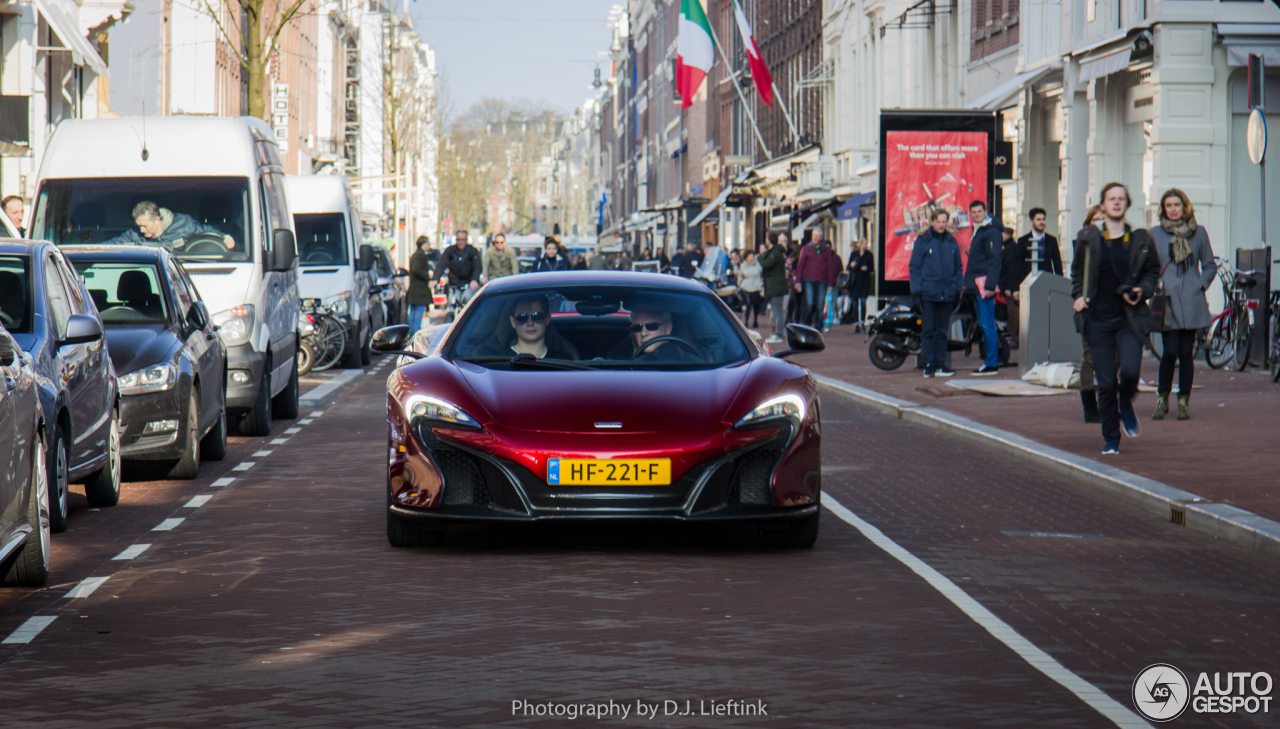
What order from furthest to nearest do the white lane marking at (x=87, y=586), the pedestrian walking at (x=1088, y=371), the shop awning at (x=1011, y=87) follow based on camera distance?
the shop awning at (x=1011, y=87) → the pedestrian walking at (x=1088, y=371) → the white lane marking at (x=87, y=586)

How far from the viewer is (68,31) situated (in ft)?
112

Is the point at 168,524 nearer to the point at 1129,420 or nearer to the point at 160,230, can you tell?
the point at 160,230

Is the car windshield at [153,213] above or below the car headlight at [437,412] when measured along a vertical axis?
above

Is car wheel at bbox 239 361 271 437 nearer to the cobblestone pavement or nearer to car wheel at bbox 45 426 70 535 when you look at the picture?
the cobblestone pavement

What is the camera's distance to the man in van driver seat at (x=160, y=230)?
52.4ft

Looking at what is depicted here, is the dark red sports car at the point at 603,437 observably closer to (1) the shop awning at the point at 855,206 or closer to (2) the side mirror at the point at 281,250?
(2) the side mirror at the point at 281,250

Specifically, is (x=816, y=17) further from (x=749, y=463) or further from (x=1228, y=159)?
(x=749, y=463)

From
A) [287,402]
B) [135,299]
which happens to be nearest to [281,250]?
[287,402]

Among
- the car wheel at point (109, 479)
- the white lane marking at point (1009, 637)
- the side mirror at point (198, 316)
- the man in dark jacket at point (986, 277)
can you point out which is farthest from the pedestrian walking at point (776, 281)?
the white lane marking at point (1009, 637)

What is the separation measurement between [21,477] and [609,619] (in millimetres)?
2394

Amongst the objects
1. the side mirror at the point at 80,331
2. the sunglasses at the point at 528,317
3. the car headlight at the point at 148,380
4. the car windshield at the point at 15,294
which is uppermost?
the car windshield at the point at 15,294

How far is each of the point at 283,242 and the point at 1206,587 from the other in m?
9.43

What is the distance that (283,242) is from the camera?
51.5 feet

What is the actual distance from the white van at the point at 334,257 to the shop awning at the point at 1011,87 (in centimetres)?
1080
